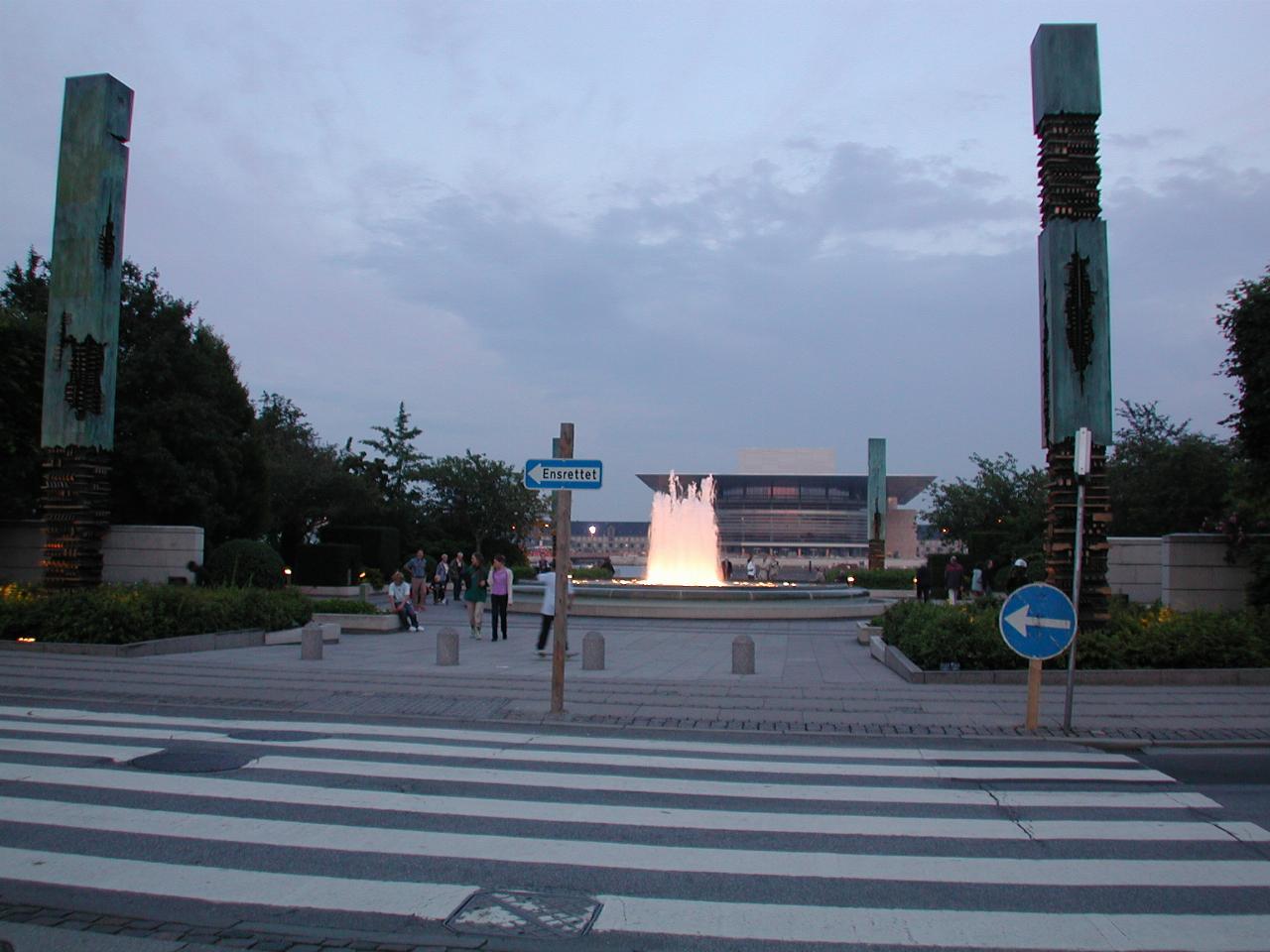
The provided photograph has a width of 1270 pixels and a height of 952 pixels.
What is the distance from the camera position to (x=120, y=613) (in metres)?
17.8

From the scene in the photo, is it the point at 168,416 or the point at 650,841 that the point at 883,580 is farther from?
the point at 650,841

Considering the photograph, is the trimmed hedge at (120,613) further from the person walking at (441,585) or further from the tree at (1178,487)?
the tree at (1178,487)

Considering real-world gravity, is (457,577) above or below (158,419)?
below

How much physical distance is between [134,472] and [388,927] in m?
33.2

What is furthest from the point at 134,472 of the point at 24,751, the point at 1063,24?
the point at 1063,24

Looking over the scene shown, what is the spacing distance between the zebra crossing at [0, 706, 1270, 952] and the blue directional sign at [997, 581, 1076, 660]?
3.54ft

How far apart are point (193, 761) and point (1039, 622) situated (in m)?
8.22

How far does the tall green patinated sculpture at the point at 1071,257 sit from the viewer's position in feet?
54.6

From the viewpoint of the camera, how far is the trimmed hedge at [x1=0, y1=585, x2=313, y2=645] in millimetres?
17797

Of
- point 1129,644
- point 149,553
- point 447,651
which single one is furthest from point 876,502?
point 447,651

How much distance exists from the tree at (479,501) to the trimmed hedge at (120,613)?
35.8 metres

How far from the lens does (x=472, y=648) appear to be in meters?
21.0

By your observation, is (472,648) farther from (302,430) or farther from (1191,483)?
(302,430)

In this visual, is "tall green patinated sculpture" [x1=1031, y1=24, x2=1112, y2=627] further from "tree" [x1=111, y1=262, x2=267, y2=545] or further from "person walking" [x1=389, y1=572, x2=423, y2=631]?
"tree" [x1=111, y1=262, x2=267, y2=545]
